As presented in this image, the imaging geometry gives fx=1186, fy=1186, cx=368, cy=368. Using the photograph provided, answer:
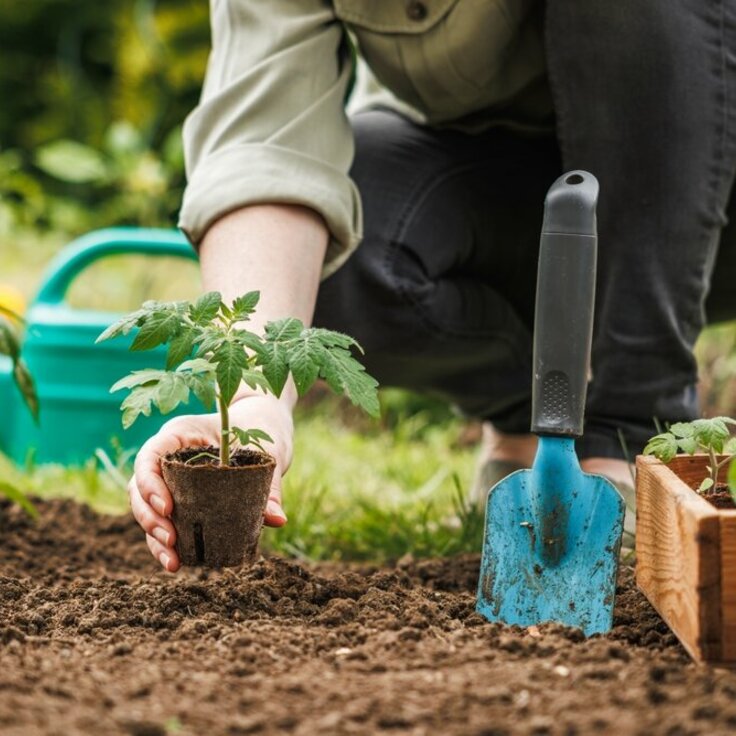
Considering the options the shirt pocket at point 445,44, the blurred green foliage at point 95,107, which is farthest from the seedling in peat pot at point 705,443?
the blurred green foliage at point 95,107

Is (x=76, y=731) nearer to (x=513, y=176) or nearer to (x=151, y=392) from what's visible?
(x=151, y=392)

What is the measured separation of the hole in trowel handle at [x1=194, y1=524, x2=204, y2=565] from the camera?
162 cm

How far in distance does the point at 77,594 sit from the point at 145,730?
0.67m

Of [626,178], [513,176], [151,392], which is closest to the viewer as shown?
[151,392]

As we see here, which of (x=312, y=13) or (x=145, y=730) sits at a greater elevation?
(x=312, y=13)

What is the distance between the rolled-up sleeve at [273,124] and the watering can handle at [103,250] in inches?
40.9

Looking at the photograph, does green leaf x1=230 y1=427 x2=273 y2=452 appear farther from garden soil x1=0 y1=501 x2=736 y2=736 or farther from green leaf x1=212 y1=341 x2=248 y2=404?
garden soil x1=0 y1=501 x2=736 y2=736

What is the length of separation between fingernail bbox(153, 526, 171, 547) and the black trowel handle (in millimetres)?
531

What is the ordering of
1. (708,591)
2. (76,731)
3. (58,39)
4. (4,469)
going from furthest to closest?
(58,39) < (4,469) < (708,591) < (76,731)

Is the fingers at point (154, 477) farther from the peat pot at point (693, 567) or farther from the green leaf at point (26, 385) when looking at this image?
the peat pot at point (693, 567)

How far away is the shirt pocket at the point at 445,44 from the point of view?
2.20 metres

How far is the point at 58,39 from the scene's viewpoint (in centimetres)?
651

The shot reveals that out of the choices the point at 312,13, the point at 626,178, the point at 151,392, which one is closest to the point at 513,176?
the point at 626,178

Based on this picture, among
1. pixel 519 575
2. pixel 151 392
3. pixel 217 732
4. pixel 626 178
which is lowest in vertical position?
pixel 217 732
